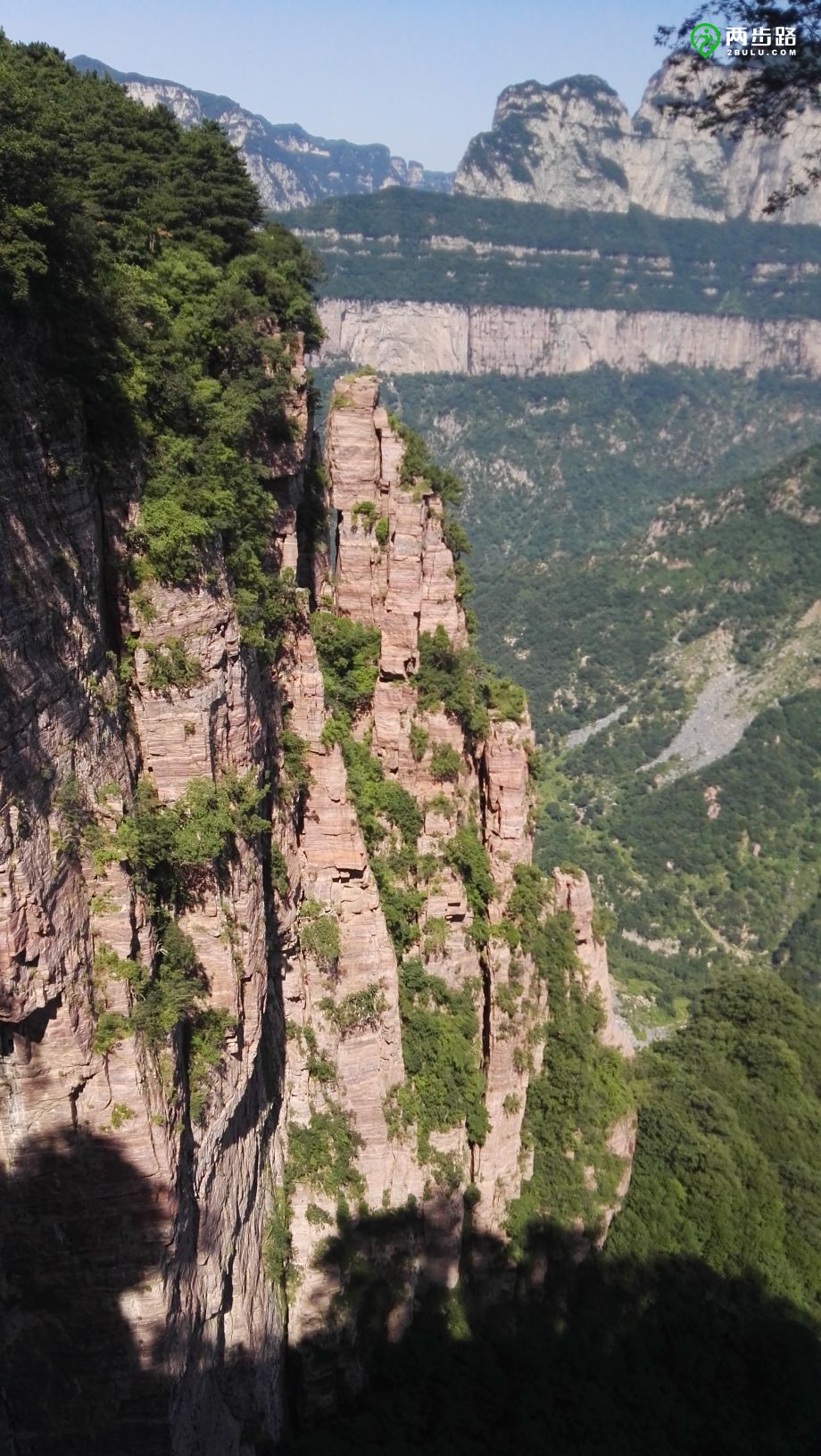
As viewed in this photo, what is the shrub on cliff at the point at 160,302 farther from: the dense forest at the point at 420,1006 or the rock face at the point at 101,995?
the rock face at the point at 101,995

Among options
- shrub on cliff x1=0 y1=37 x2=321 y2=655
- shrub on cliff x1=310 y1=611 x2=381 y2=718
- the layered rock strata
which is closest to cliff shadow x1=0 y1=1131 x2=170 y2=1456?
the layered rock strata

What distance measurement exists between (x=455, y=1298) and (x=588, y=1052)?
8451mm

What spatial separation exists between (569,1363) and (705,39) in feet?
113

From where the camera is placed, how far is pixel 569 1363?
3206 cm

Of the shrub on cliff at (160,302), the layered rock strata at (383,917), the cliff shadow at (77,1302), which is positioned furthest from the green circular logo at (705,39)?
the cliff shadow at (77,1302)

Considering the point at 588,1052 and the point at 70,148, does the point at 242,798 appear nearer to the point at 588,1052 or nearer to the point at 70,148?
the point at 70,148

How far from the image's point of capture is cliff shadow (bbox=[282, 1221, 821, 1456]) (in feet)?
91.7

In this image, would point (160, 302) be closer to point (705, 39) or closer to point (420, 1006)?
point (705, 39)

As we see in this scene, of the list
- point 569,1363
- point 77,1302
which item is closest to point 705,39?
point 77,1302

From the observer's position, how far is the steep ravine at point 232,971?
1748cm

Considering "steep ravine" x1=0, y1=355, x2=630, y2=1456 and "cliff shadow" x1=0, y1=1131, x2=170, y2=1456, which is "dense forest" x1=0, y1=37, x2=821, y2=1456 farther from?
"cliff shadow" x1=0, y1=1131, x2=170, y2=1456

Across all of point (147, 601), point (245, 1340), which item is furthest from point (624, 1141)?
point (147, 601)

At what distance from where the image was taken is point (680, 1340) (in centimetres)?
3428

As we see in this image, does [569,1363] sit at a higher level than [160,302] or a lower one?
→ lower
